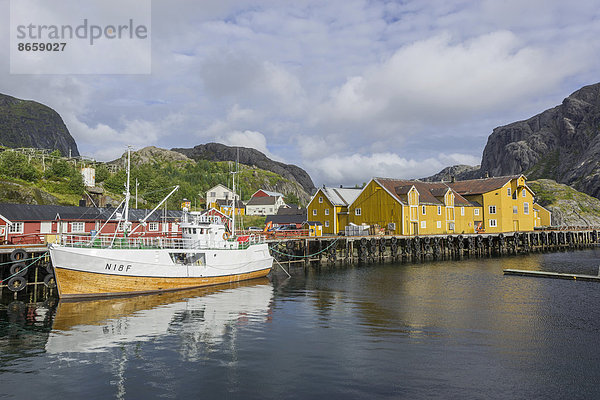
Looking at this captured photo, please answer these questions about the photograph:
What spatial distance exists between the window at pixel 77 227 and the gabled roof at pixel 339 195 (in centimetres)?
3667

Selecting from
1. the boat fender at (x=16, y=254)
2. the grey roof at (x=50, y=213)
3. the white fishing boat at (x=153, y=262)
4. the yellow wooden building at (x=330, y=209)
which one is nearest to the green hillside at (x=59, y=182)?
the grey roof at (x=50, y=213)

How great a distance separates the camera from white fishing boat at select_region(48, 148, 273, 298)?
93.9ft

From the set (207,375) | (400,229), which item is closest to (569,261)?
(400,229)

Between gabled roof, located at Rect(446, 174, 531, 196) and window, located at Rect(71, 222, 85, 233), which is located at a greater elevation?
gabled roof, located at Rect(446, 174, 531, 196)

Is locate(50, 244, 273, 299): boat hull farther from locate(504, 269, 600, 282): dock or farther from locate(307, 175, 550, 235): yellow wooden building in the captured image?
locate(307, 175, 550, 235): yellow wooden building

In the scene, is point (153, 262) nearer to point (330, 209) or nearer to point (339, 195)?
point (330, 209)

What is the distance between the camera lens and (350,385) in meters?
14.5

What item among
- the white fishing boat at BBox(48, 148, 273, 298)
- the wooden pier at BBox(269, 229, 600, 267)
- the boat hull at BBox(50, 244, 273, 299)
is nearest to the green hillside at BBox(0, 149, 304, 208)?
the wooden pier at BBox(269, 229, 600, 267)

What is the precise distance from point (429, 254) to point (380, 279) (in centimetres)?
2812

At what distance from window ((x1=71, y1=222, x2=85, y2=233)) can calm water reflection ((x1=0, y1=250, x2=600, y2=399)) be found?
22.4 metres

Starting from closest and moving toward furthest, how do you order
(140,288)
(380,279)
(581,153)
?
(140,288)
(380,279)
(581,153)

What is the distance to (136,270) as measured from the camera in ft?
100

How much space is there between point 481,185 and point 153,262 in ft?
208

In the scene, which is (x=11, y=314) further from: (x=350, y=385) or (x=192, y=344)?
(x=350, y=385)
